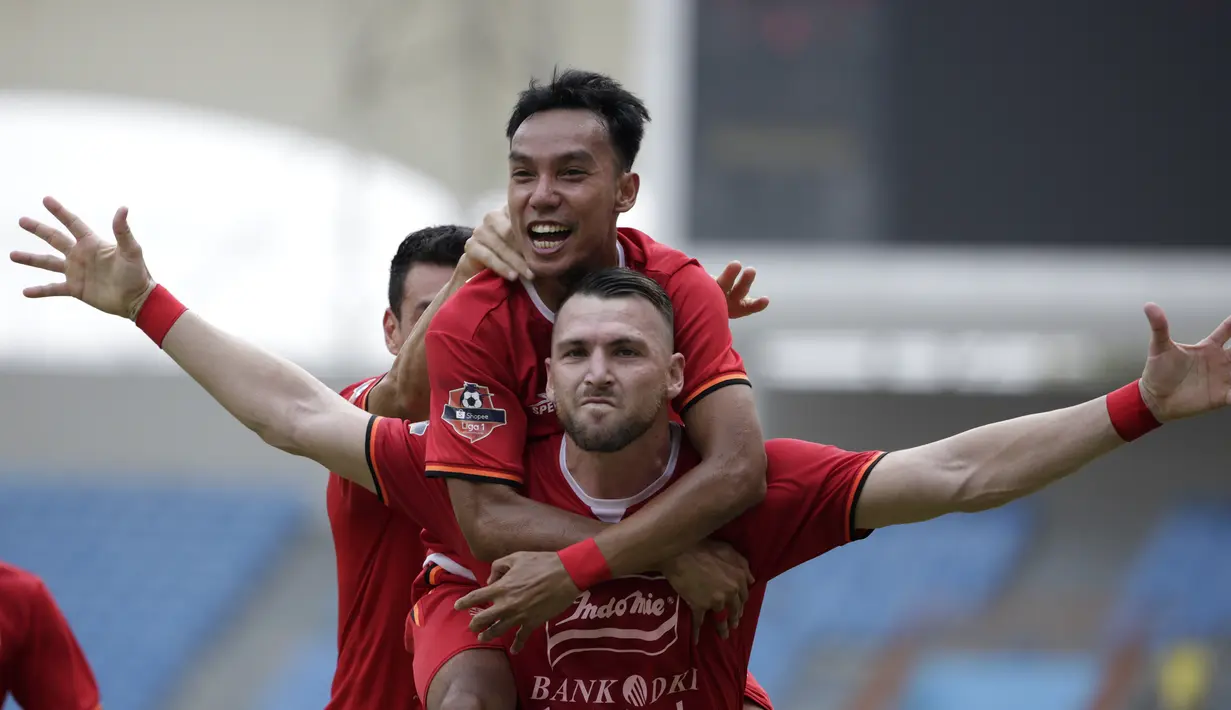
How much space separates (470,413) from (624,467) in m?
0.43

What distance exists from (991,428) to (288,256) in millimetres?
15292

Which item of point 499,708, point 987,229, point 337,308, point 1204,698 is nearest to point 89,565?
point 337,308

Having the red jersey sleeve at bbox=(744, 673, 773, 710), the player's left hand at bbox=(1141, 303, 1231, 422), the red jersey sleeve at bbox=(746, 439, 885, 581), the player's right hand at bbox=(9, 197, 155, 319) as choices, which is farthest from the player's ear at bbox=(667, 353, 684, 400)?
the player's right hand at bbox=(9, 197, 155, 319)

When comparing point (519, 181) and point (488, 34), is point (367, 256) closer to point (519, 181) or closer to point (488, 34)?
point (488, 34)

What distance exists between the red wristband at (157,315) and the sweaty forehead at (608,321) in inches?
45.1

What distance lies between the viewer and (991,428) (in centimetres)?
396

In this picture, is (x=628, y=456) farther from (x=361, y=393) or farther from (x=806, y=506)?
(x=361, y=393)

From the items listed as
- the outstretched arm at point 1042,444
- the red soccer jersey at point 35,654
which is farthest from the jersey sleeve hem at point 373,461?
the outstretched arm at point 1042,444

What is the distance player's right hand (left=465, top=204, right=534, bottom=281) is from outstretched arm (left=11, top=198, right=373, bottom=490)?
563 millimetres

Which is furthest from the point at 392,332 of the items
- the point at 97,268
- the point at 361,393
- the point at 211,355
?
the point at 97,268

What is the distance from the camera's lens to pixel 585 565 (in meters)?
3.72

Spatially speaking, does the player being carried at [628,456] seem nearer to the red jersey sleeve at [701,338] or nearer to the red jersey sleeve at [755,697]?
the red jersey sleeve at [701,338]

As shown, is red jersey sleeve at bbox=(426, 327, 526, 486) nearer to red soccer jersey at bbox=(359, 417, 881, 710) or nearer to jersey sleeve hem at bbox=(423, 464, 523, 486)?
jersey sleeve hem at bbox=(423, 464, 523, 486)

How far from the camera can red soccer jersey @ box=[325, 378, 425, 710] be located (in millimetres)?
4699
